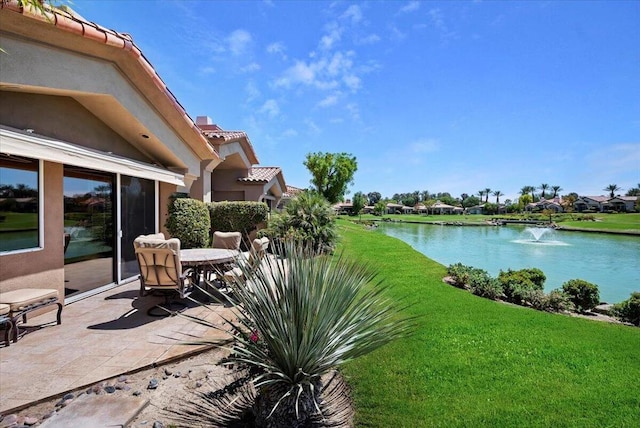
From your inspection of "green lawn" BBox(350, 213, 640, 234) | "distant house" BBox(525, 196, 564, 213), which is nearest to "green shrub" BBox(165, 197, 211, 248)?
"green lawn" BBox(350, 213, 640, 234)

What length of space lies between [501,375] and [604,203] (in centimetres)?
14802

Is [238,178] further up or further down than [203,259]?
further up

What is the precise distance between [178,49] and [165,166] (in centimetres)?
563

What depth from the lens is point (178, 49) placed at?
1380 cm

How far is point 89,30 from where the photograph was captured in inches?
256

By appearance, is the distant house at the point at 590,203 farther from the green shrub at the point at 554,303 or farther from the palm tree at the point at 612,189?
the green shrub at the point at 554,303

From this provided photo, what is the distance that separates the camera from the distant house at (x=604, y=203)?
4328 inches

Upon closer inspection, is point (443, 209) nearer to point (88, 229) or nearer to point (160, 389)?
point (88, 229)

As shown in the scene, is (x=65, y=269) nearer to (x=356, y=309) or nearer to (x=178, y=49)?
(x=356, y=309)

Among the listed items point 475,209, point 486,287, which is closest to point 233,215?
point 486,287

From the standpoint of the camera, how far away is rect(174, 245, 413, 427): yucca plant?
3.09 metres

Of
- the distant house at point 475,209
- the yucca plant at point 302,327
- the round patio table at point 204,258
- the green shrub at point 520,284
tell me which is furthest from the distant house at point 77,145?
the distant house at point 475,209

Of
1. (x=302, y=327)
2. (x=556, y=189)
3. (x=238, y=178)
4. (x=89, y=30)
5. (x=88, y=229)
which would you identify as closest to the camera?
(x=302, y=327)

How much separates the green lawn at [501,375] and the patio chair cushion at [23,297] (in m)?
5.81
